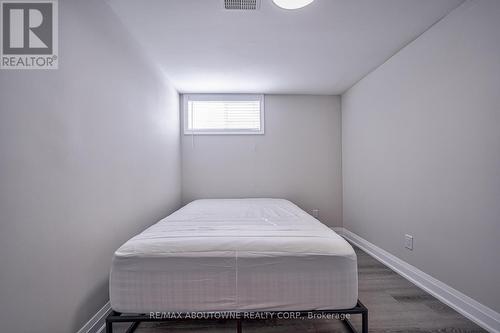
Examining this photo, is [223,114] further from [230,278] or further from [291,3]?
[230,278]

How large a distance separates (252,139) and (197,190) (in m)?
1.21

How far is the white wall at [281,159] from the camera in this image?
350cm

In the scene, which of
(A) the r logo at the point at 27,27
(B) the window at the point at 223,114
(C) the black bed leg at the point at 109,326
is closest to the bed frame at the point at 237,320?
(C) the black bed leg at the point at 109,326

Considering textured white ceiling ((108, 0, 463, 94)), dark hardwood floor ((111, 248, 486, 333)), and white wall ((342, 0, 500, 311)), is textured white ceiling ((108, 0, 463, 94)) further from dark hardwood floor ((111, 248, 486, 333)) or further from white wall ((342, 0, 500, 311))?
dark hardwood floor ((111, 248, 486, 333))

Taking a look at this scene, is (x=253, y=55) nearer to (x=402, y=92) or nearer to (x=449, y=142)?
(x=402, y=92)

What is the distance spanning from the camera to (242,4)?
1.59m

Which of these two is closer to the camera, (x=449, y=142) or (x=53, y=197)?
(x=53, y=197)

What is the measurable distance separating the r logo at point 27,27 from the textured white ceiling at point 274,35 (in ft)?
1.90

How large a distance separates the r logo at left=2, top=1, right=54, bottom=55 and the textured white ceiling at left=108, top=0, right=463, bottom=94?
581mm

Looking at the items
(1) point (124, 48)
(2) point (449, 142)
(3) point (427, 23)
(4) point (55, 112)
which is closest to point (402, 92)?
(3) point (427, 23)

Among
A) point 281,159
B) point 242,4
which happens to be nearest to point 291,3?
point 242,4

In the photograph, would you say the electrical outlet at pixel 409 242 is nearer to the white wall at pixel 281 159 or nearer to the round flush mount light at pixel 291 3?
the white wall at pixel 281 159

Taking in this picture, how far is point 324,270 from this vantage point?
1.27 meters

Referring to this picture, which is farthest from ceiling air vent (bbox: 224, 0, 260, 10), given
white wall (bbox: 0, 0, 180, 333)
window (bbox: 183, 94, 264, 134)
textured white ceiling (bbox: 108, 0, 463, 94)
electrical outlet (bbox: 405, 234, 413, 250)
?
electrical outlet (bbox: 405, 234, 413, 250)
